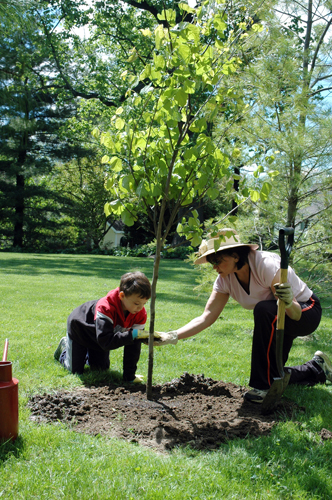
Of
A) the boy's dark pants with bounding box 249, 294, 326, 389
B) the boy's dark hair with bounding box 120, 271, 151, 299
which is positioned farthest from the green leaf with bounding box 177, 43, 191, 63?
the boy's dark pants with bounding box 249, 294, 326, 389

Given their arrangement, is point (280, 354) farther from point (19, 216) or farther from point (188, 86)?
point (19, 216)

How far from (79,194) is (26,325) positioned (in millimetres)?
23776

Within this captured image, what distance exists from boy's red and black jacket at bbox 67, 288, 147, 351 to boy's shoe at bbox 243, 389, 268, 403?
988 mm

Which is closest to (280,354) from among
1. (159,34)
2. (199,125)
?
(199,125)

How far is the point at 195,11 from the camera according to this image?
2674 mm

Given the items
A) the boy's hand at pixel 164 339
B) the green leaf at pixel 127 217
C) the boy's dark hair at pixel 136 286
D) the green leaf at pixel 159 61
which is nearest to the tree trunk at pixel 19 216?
the boy's dark hair at pixel 136 286

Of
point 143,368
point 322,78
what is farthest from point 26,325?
point 322,78

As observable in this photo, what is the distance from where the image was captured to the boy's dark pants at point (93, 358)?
3712mm

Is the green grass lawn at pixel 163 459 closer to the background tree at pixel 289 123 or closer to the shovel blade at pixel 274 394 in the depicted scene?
the shovel blade at pixel 274 394

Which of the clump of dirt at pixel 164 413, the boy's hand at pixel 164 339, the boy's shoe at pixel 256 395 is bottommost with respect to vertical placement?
the clump of dirt at pixel 164 413

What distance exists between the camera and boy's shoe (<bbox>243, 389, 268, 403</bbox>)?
3258 mm

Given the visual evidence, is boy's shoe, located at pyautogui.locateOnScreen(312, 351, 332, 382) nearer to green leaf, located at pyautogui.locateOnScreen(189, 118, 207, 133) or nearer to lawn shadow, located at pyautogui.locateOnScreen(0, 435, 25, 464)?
green leaf, located at pyautogui.locateOnScreen(189, 118, 207, 133)

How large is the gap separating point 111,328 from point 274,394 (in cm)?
135

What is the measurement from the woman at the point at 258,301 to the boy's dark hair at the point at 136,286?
1.21 feet
